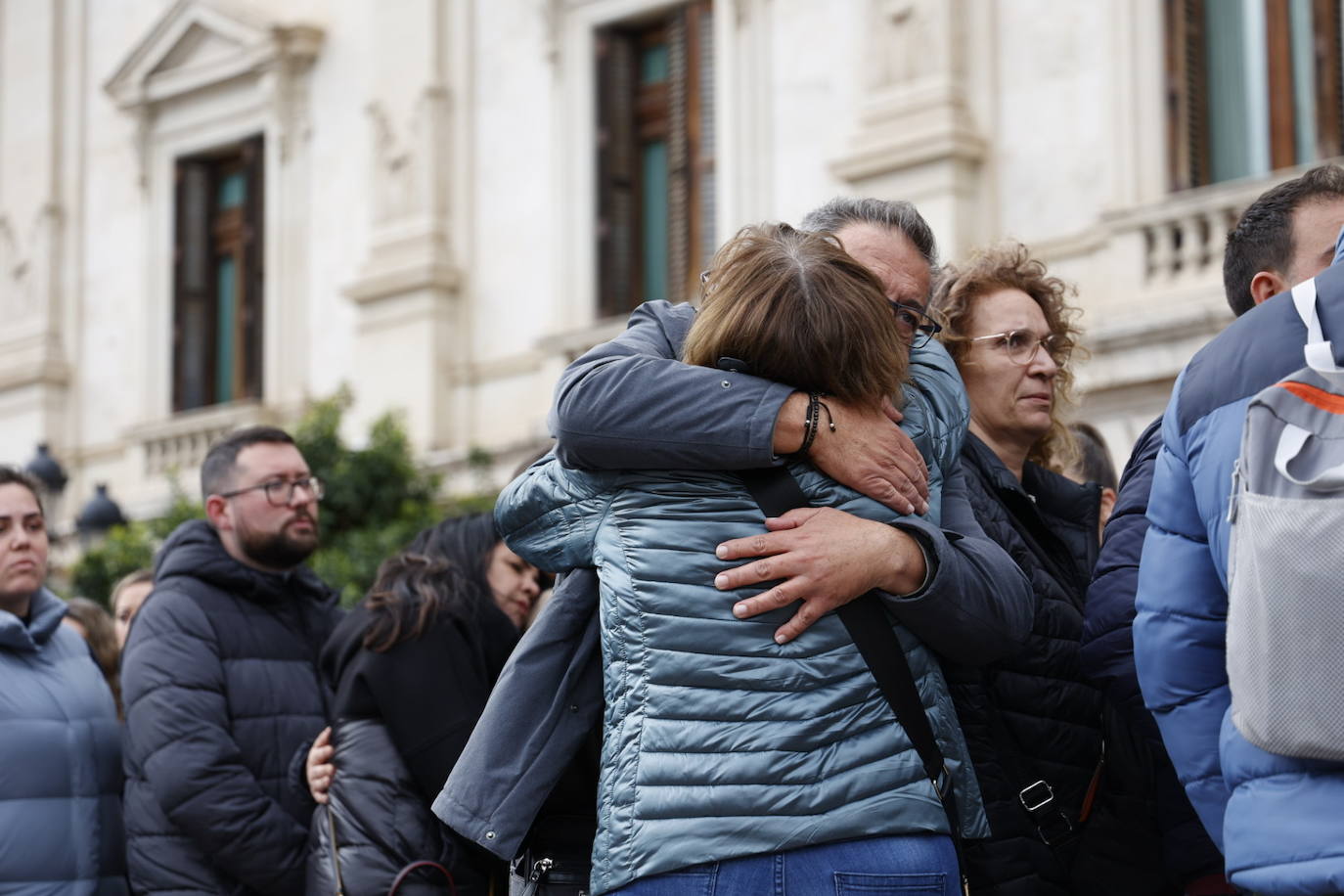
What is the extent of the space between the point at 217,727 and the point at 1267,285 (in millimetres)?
2761

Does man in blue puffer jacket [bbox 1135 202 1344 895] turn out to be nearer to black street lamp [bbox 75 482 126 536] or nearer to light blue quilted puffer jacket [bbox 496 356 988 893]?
light blue quilted puffer jacket [bbox 496 356 988 893]

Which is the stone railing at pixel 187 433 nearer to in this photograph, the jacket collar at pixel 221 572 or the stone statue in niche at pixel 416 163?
the stone statue in niche at pixel 416 163

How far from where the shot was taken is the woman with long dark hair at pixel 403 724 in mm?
4238

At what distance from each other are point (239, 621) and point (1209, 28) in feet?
25.5

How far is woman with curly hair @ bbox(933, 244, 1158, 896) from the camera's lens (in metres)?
3.26

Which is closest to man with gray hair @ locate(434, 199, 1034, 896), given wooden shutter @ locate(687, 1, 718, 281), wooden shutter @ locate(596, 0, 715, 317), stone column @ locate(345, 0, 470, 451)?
wooden shutter @ locate(687, 1, 718, 281)

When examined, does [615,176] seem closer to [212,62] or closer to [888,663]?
[212,62]

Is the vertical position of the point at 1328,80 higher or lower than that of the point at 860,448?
higher

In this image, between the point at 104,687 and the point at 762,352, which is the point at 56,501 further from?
the point at 762,352

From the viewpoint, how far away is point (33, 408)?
16.8 meters

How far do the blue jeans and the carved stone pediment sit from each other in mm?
13349

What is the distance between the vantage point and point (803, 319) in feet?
9.47

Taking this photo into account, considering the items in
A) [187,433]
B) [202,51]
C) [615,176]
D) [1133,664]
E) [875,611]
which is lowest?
[1133,664]

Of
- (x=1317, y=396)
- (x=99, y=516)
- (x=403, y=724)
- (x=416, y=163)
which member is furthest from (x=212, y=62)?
(x=1317, y=396)
